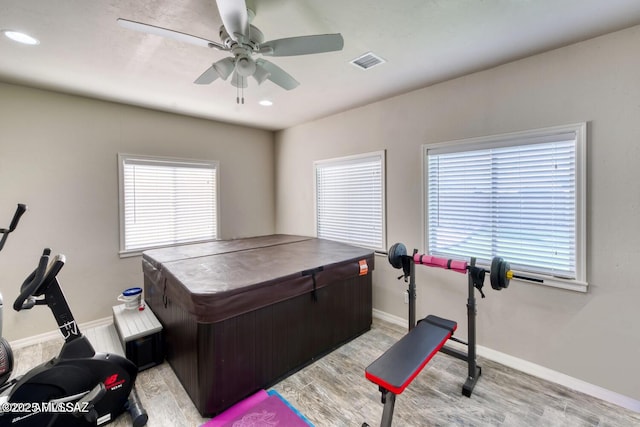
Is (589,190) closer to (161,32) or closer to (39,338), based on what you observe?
(161,32)

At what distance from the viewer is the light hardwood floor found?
1921 mm

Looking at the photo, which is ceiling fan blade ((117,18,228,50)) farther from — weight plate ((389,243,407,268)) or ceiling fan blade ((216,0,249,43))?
weight plate ((389,243,407,268))

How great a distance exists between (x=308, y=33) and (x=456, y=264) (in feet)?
6.86

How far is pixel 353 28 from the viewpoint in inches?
77.4

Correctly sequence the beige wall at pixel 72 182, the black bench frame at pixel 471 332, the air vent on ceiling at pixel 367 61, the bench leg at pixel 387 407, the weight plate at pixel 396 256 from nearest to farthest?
the bench leg at pixel 387 407 < the black bench frame at pixel 471 332 < the air vent on ceiling at pixel 367 61 < the weight plate at pixel 396 256 < the beige wall at pixel 72 182

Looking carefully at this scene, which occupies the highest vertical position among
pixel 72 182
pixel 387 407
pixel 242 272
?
pixel 72 182

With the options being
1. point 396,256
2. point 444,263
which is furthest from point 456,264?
point 396,256

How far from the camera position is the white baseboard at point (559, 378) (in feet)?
6.64

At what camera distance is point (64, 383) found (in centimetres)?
172

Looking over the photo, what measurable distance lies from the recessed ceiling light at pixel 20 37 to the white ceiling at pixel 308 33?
0.17 feet

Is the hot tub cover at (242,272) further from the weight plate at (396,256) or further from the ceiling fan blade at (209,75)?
the ceiling fan blade at (209,75)

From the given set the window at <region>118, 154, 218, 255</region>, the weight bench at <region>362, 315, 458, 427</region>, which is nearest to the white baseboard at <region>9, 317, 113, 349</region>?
the window at <region>118, 154, 218, 255</region>

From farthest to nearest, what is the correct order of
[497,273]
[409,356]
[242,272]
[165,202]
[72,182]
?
[165,202] < [72,182] < [242,272] < [497,273] < [409,356]

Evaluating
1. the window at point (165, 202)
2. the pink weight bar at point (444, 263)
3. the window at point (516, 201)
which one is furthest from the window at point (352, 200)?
the window at point (165, 202)
